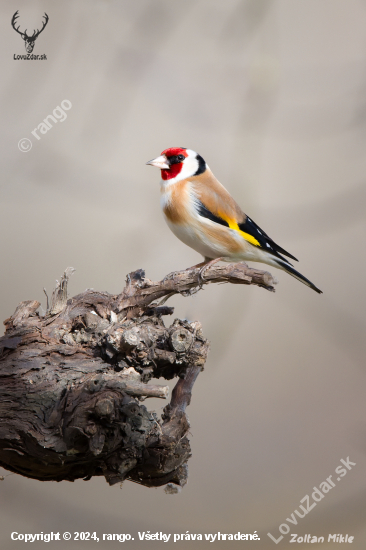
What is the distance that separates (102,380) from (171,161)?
4.08ft

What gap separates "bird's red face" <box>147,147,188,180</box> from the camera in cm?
241

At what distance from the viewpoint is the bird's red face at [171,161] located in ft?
7.91

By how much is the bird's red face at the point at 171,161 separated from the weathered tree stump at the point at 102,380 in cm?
56

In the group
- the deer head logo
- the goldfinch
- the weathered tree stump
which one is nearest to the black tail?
the goldfinch

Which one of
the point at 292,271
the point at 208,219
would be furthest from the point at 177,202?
the point at 292,271

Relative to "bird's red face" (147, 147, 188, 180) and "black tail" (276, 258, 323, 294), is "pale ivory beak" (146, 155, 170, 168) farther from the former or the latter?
"black tail" (276, 258, 323, 294)

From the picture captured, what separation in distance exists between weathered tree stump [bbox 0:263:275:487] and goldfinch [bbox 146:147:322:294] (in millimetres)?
250

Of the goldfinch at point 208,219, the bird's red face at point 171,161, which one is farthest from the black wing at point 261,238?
the bird's red face at point 171,161

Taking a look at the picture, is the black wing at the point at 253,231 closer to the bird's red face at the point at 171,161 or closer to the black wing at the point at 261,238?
the black wing at the point at 261,238

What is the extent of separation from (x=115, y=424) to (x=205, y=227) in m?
1.07

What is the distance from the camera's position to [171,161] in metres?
2.44

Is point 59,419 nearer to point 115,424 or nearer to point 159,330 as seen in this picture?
point 115,424

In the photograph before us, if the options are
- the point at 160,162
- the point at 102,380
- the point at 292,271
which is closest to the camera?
the point at 102,380

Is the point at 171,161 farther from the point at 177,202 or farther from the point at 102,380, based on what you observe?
the point at 102,380
